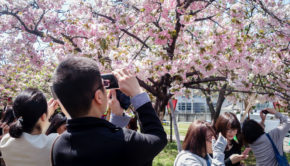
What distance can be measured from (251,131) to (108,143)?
243 centimetres

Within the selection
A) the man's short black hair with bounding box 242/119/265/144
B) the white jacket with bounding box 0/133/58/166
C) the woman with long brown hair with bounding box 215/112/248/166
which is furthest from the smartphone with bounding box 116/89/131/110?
the man's short black hair with bounding box 242/119/265/144

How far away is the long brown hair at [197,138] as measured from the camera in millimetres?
1952

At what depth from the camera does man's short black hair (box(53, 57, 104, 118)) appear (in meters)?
0.97

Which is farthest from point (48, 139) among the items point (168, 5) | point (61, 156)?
point (168, 5)

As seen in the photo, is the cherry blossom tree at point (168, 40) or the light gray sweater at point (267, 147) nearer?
the light gray sweater at point (267, 147)

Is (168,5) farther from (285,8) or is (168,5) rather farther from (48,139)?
(285,8)

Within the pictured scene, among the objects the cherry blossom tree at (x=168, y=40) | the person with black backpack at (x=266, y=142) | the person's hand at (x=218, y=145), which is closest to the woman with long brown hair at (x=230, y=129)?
the person with black backpack at (x=266, y=142)

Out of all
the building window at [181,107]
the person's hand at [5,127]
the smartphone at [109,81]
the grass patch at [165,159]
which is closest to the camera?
the smartphone at [109,81]

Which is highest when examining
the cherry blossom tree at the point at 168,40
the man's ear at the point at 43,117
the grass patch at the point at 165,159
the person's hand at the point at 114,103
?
the cherry blossom tree at the point at 168,40

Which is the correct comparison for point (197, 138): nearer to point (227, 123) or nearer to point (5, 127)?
point (227, 123)

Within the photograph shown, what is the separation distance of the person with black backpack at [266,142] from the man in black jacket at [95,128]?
2279 mm

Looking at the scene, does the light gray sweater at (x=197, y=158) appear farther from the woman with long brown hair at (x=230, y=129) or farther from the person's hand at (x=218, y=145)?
the woman with long brown hair at (x=230, y=129)

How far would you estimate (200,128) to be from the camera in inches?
80.2

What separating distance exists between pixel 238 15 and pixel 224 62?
36.4 inches
